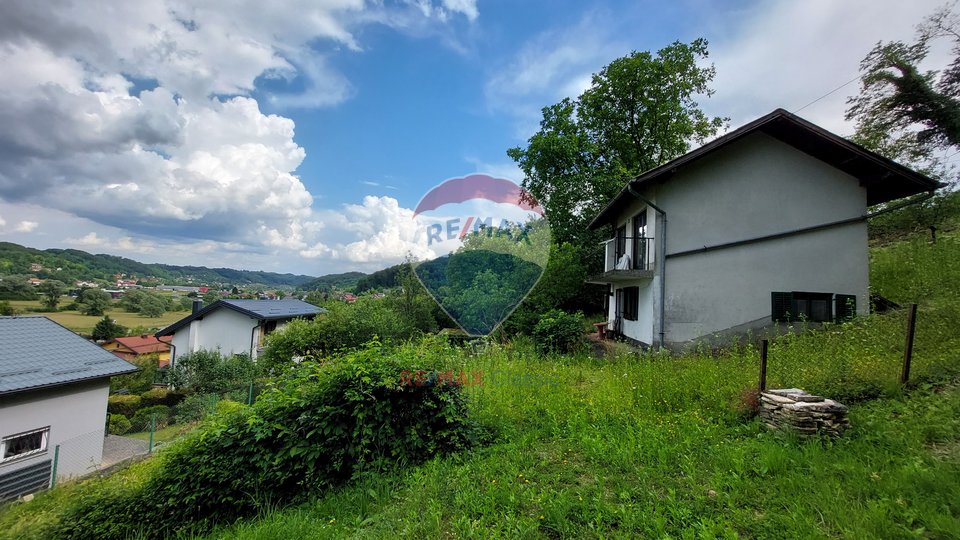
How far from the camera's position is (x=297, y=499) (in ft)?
12.4

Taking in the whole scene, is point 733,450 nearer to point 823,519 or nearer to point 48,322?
point 823,519

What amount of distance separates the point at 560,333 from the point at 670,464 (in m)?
6.92

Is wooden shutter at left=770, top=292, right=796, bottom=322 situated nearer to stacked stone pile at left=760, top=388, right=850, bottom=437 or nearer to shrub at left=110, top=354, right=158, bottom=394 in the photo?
stacked stone pile at left=760, top=388, right=850, bottom=437

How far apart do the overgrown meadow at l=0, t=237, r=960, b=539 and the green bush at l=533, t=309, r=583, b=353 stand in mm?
4130

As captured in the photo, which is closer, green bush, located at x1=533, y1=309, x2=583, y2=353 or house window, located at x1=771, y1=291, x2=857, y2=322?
house window, located at x1=771, y1=291, x2=857, y2=322

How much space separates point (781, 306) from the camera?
8.91 metres

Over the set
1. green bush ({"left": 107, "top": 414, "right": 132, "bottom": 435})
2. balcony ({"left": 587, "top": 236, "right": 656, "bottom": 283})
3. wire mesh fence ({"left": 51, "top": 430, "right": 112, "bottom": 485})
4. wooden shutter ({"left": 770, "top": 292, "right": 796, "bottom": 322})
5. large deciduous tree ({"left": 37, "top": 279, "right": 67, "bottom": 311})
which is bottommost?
green bush ({"left": 107, "top": 414, "right": 132, "bottom": 435})

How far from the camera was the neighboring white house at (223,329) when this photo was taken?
21359 mm

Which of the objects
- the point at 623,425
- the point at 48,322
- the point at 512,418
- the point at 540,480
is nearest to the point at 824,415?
the point at 623,425

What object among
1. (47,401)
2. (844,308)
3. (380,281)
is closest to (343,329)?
(380,281)

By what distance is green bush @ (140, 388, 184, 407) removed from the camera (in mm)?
14938

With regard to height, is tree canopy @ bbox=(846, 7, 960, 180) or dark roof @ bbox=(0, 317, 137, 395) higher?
tree canopy @ bbox=(846, 7, 960, 180)

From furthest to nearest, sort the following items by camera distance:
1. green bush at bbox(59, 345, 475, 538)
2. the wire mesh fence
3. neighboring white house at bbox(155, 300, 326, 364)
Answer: neighboring white house at bbox(155, 300, 326, 364) → the wire mesh fence → green bush at bbox(59, 345, 475, 538)

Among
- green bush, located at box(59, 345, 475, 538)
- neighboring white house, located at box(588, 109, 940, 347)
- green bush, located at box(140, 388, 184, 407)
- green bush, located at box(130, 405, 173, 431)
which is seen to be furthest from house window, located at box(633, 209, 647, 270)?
green bush, located at box(140, 388, 184, 407)
